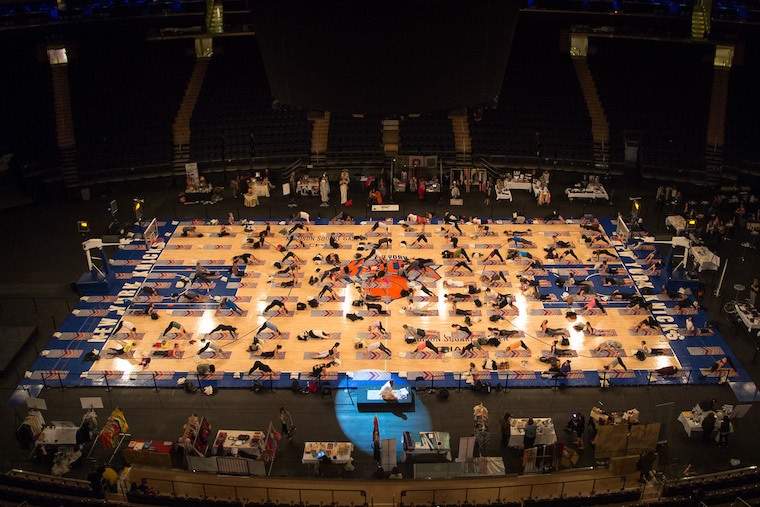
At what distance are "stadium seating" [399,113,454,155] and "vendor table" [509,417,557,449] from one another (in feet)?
73.0

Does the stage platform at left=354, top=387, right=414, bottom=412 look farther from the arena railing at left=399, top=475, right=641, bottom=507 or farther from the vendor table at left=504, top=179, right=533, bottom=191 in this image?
the vendor table at left=504, top=179, right=533, bottom=191

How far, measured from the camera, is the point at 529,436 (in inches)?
758

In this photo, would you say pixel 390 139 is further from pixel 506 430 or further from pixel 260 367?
pixel 506 430

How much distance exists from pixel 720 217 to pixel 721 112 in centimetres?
782

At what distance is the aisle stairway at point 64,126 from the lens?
3728 cm

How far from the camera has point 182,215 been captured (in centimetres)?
3519

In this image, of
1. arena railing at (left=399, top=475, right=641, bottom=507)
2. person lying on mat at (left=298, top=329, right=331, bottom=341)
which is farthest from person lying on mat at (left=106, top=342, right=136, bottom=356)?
arena railing at (left=399, top=475, right=641, bottom=507)

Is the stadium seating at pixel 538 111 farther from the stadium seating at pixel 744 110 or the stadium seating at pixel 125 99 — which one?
the stadium seating at pixel 125 99

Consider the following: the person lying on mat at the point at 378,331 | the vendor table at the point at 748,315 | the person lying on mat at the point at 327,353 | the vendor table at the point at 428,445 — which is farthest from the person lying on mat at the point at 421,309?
the vendor table at the point at 748,315

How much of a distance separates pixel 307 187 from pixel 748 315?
21.0 metres

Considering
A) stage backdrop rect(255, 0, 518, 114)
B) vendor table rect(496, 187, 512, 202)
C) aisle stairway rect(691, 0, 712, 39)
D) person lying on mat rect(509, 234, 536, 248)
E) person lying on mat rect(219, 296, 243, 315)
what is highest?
aisle stairway rect(691, 0, 712, 39)

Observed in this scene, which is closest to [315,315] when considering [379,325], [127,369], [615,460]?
[379,325]

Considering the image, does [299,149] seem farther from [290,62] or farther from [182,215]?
[290,62]

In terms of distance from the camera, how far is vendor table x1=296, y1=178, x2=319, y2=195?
36.9 m
